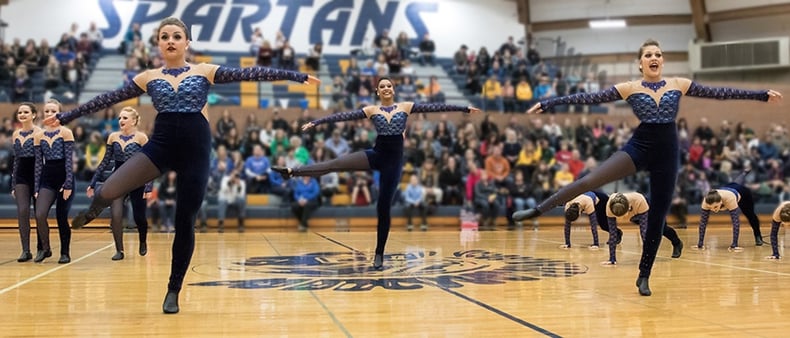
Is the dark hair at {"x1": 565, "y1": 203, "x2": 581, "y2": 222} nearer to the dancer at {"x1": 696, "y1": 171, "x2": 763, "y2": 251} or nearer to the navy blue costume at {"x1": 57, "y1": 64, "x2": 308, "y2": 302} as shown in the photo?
the dancer at {"x1": 696, "y1": 171, "x2": 763, "y2": 251}

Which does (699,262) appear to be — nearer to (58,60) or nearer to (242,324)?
(242,324)

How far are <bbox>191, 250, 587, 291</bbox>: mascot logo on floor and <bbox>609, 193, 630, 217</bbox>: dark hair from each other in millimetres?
662

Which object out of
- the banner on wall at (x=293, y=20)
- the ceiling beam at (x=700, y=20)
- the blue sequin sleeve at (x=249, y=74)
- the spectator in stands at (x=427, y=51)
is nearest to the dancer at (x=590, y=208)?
the blue sequin sleeve at (x=249, y=74)

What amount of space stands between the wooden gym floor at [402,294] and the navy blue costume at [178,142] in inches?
23.3

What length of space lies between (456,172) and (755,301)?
10.7 m

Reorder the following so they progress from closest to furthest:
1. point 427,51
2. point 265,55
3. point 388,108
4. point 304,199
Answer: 1. point 388,108
2. point 304,199
3. point 265,55
4. point 427,51

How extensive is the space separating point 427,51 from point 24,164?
1580 centimetres

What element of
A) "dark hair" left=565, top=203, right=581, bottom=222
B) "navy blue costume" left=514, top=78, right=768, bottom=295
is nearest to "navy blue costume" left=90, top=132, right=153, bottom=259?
"navy blue costume" left=514, top=78, right=768, bottom=295

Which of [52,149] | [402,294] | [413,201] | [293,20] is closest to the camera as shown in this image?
[402,294]

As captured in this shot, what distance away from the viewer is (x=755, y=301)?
5125mm

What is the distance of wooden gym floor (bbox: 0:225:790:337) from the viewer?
4.16 meters

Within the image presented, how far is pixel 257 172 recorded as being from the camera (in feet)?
50.4

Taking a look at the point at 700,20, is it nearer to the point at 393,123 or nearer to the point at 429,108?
the point at 429,108

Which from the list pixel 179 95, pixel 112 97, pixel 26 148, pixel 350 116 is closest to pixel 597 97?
pixel 350 116
